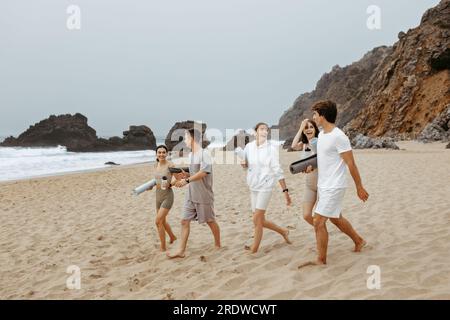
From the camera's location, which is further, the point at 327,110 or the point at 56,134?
the point at 56,134

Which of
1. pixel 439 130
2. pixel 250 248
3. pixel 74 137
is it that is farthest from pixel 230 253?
pixel 74 137

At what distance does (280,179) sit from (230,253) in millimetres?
1292

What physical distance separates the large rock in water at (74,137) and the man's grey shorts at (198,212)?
51.7m

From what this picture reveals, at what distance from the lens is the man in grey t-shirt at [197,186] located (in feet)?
16.8

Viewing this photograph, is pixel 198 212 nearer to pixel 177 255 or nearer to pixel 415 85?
pixel 177 255

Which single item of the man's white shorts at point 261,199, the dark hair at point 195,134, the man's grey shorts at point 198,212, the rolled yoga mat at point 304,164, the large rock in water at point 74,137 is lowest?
the man's grey shorts at point 198,212

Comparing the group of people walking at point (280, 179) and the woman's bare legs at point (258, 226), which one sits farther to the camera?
the woman's bare legs at point (258, 226)

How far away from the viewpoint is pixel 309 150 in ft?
17.5

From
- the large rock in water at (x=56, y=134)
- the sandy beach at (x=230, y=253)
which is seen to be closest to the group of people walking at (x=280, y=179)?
the sandy beach at (x=230, y=253)

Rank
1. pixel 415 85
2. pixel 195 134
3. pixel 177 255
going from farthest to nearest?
pixel 415 85 → pixel 177 255 → pixel 195 134

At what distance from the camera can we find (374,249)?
503 centimetres

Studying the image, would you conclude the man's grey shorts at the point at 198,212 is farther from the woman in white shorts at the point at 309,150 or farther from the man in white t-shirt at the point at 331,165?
the man in white t-shirt at the point at 331,165

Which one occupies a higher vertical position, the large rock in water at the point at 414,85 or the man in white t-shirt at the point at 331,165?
the large rock in water at the point at 414,85
